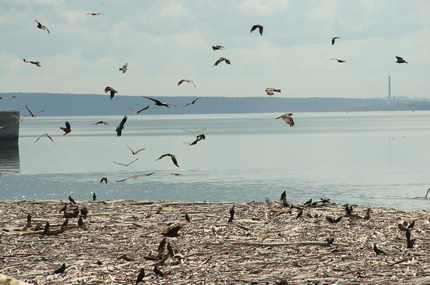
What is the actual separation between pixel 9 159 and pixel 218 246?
69.6 meters

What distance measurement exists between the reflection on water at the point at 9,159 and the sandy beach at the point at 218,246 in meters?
48.1

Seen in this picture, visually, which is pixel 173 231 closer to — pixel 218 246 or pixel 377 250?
pixel 218 246

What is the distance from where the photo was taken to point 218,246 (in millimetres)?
10156

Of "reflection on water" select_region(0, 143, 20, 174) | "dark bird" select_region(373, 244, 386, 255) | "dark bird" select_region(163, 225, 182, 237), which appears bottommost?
"dark bird" select_region(373, 244, 386, 255)

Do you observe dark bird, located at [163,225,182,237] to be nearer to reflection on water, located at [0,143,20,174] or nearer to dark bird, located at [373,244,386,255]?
dark bird, located at [373,244,386,255]

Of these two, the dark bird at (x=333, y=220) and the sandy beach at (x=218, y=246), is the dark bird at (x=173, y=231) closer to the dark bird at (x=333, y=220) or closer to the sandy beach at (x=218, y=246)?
the sandy beach at (x=218, y=246)

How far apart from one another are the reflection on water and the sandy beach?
48.1m

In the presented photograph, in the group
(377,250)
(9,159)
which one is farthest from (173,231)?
(9,159)

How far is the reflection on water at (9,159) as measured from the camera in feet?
197

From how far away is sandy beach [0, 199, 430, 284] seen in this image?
27.8 feet

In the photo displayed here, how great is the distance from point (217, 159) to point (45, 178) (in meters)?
25.6

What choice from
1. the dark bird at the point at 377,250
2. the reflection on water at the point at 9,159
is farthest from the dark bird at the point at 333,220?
the reflection on water at the point at 9,159

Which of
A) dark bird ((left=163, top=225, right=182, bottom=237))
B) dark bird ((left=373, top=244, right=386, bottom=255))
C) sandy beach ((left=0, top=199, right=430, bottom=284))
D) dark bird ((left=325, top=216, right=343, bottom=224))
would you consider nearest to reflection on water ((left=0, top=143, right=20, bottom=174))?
sandy beach ((left=0, top=199, right=430, bottom=284))

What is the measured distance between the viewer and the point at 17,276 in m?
8.63
